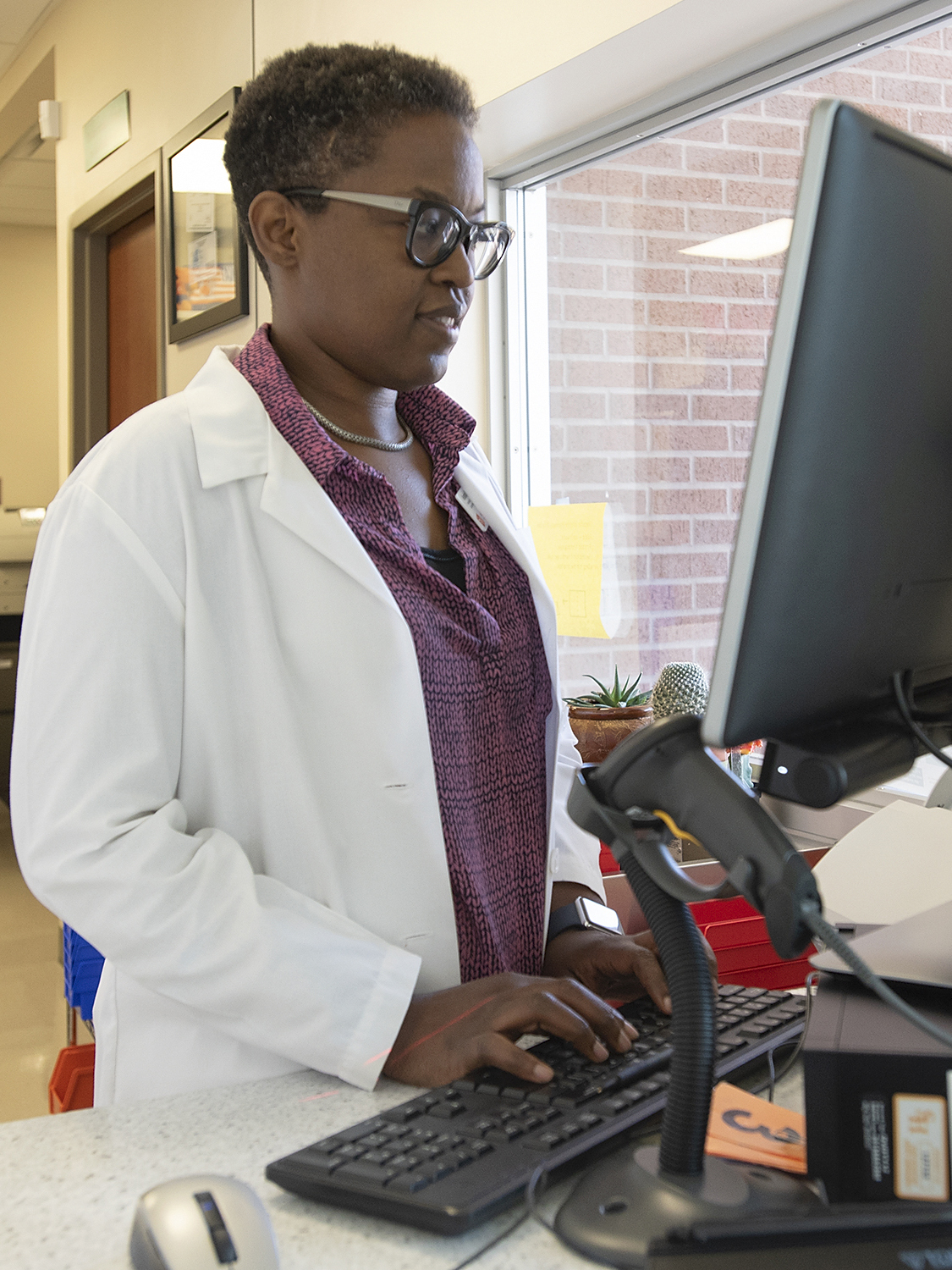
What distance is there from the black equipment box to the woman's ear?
0.86m

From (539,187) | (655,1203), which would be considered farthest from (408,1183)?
(539,187)

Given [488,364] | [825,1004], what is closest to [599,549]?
[488,364]

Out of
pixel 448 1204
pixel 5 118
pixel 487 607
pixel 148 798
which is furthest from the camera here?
pixel 5 118

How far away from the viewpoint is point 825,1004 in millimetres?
680

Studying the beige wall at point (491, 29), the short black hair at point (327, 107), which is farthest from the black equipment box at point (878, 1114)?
the beige wall at point (491, 29)

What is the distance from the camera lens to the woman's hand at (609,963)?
3.21 ft

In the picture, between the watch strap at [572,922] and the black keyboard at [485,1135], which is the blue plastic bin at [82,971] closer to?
the watch strap at [572,922]

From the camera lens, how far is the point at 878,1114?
0.60 m

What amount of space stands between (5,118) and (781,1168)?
5539 mm

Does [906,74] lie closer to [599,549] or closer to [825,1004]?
[599,549]

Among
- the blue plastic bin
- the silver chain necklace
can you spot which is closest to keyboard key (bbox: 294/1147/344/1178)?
the silver chain necklace

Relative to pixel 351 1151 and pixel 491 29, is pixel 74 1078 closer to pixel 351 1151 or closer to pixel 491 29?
pixel 351 1151

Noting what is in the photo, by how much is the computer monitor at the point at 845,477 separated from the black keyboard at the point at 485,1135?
0.24 meters

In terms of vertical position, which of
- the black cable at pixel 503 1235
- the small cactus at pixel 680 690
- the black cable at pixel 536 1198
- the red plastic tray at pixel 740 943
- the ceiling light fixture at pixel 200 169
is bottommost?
the red plastic tray at pixel 740 943
